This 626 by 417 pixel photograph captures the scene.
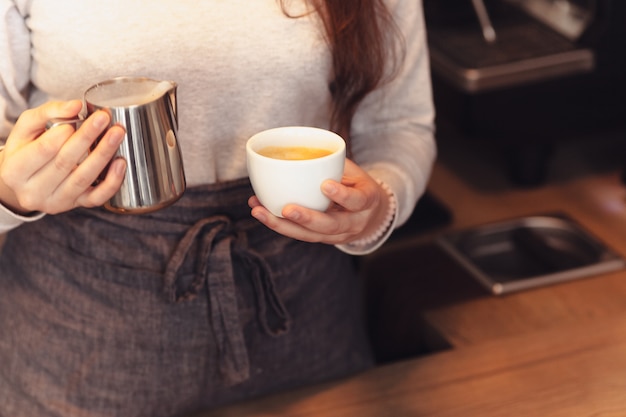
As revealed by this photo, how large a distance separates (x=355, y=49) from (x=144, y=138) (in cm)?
31

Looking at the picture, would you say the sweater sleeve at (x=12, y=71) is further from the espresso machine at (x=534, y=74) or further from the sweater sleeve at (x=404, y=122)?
Answer: the espresso machine at (x=534, y=74)

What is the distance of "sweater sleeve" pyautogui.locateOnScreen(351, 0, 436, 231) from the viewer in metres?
0.97

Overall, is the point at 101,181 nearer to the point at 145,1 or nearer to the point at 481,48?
the point at 145,1

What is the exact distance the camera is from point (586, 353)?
3.00ft

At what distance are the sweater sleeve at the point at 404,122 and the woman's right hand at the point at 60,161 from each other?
35cm

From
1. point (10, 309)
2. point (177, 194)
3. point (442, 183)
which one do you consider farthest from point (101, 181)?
point (442, 183)

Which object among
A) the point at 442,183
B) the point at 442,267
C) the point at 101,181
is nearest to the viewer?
the point at 101,181

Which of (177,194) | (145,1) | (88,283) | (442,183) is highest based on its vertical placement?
(145,1)

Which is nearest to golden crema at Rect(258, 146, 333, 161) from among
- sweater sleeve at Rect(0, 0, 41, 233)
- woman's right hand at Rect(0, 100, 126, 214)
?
woman's right hand at Rect(0, 100, 126, 214)

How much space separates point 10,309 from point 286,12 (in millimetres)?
460

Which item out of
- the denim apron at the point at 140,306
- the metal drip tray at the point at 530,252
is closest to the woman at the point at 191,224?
the denim apron at the point at 140,306

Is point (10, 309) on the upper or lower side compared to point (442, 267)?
upper

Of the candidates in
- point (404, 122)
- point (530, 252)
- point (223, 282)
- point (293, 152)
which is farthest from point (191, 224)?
point (530, 252)

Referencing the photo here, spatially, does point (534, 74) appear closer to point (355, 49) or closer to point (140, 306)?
point (355, 49)
